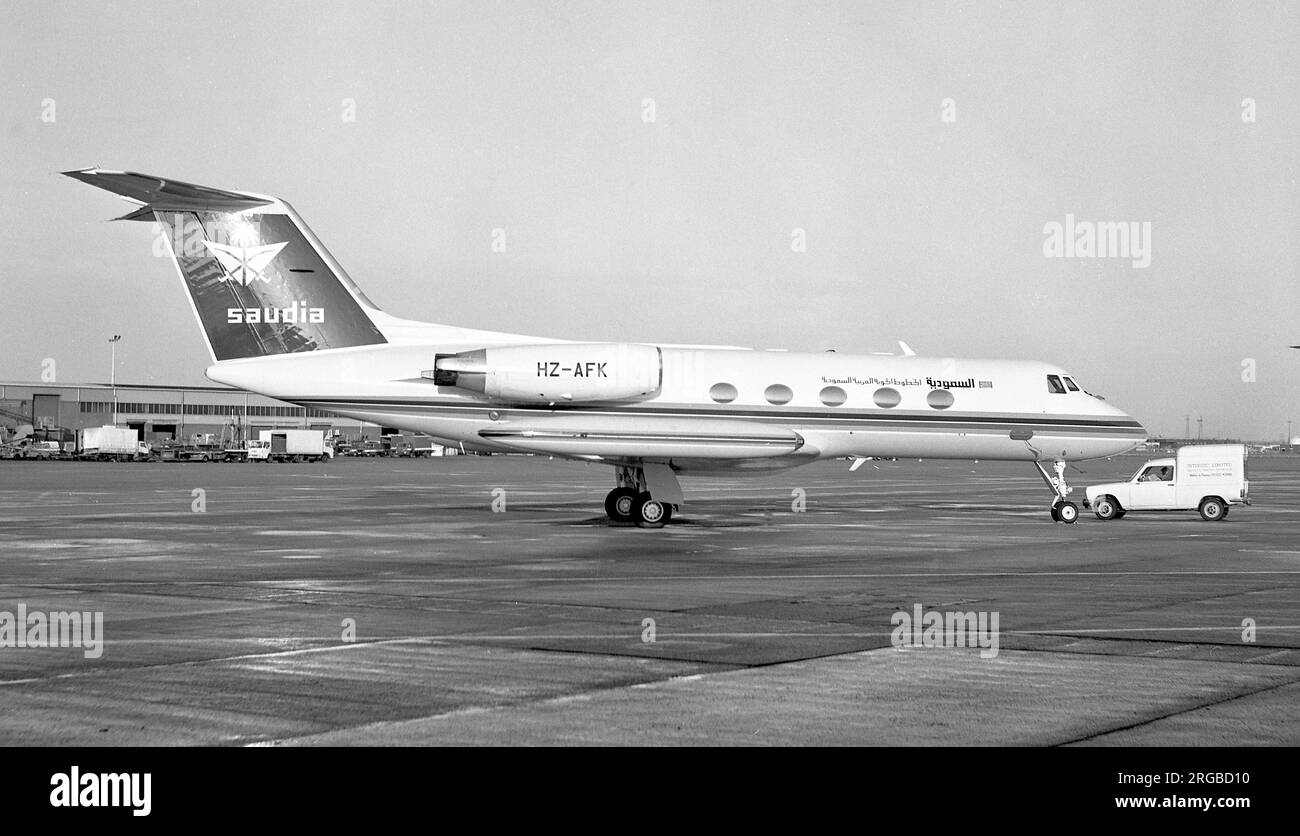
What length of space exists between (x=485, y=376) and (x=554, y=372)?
141cm

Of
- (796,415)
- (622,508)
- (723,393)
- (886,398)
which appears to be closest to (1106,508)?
(886,398)

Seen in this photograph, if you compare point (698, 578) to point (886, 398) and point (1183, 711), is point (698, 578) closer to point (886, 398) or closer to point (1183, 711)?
point (1183, 711)

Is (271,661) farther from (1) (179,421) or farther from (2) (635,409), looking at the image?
(1) (179,421)

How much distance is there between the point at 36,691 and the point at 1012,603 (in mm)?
9911

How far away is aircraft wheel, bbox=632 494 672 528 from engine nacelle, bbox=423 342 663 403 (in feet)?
7.86

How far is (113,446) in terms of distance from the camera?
93.2 metres

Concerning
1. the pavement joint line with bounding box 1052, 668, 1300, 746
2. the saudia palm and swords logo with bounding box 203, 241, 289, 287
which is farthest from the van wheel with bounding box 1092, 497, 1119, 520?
the pavement joint line with bounding box 1052, 668, 1300, 746

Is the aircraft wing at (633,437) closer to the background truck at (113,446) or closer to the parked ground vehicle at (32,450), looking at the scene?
→ the background truck at (113,446)

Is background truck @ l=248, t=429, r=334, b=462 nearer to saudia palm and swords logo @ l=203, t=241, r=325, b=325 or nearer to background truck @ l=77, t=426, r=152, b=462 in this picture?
background truck @ l=77, t=426, r=152, b=462

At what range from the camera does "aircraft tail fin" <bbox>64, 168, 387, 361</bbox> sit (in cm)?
2534

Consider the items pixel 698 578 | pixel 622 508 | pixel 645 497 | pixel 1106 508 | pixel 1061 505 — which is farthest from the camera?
pixel 1106 508
